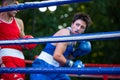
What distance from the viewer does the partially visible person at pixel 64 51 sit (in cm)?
317

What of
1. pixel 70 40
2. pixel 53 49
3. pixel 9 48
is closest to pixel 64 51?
pixel 53 49

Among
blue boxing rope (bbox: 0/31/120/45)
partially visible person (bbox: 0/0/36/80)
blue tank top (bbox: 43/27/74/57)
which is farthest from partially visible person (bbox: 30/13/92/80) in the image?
blue boxing rope (bbox: 0/31/120/45)

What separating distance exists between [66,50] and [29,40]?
1.11m

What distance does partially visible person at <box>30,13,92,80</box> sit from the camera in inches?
125

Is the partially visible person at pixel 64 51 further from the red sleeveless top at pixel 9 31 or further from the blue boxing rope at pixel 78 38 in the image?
the blue boxing rope at pixel 78 38

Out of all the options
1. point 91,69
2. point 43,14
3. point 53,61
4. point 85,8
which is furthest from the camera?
point 85,8

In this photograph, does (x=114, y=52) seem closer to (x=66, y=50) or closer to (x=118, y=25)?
(x=118, y=25)

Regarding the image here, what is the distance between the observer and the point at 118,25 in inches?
454

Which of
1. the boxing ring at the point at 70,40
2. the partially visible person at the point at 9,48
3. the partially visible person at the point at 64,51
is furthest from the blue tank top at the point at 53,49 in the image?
the boxing ring at the point at 70,40

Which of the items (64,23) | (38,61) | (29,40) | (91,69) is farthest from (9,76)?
(64,23)

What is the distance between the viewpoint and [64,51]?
3238 millimetres

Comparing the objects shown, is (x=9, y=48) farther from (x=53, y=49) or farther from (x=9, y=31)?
(x=53, y=49)

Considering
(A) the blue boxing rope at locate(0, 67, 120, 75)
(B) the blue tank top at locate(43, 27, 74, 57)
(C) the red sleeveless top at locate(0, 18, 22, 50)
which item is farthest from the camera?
(B) the blue tank top at locate(43, 27, 74, 57)

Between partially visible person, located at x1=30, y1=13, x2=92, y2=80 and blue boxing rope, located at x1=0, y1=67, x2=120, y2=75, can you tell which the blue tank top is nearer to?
partially visible person, located at x1=30, y1=13, x2=92, y2=80
